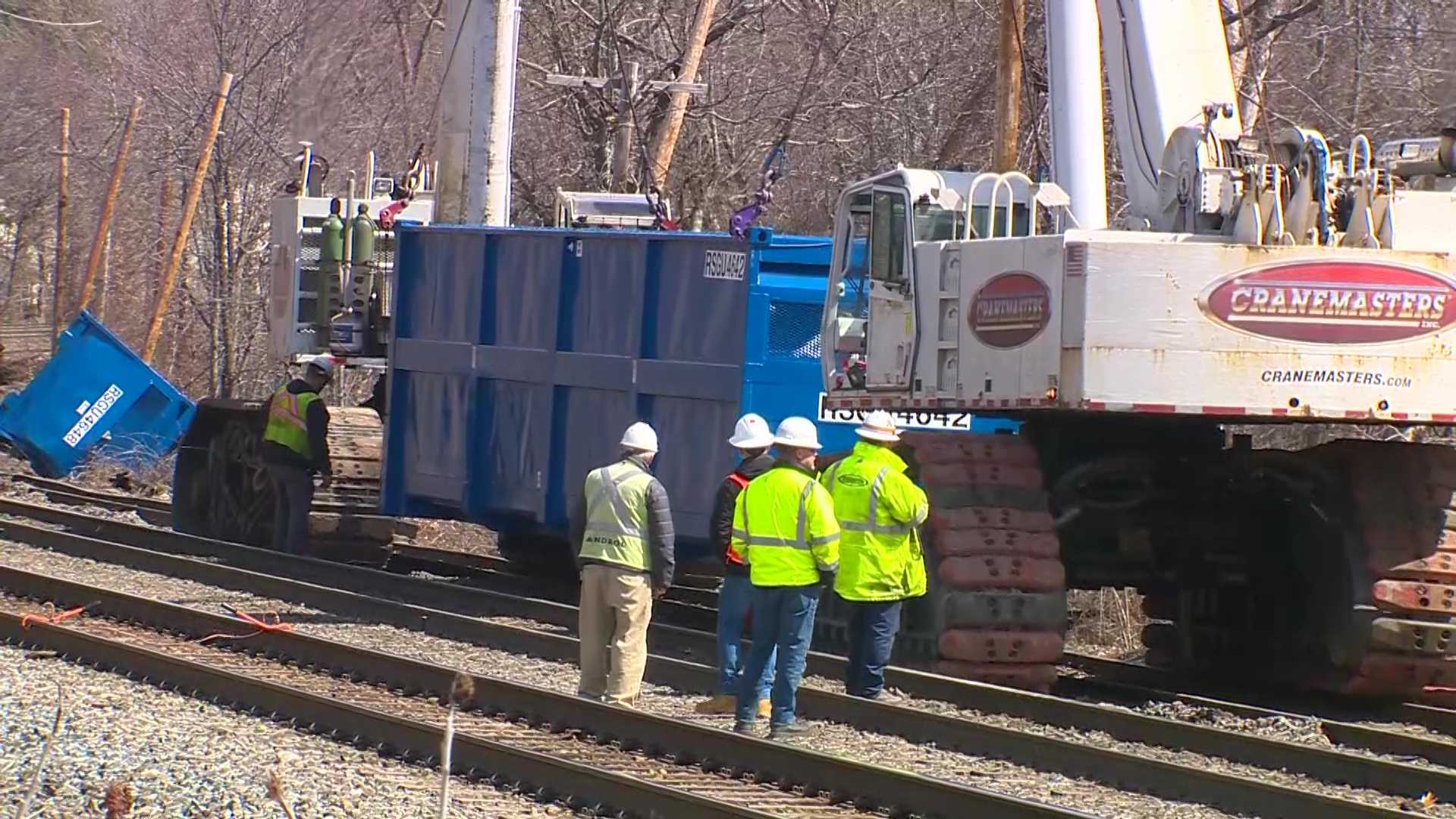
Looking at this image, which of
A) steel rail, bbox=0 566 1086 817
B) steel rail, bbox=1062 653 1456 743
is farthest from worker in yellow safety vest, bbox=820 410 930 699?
steel rail, bbox=1062 653 1456 743

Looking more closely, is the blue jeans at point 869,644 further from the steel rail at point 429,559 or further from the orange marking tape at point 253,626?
the steel rail at point 429,559

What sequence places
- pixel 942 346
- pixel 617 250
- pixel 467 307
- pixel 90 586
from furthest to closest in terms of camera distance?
pixel 467 307, pixel 617 250, pixel 90 586, pixel 942 346

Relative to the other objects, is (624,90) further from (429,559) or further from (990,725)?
(990,725)

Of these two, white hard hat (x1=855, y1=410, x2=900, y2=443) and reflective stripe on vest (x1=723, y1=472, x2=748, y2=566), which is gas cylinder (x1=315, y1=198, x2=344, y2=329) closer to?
reflective stripe on vest (x1=723, y1=472, x2=748, y2=566)

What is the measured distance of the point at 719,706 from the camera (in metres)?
11.8

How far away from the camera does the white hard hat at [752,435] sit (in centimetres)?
1192

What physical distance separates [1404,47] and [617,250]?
14.4 metres

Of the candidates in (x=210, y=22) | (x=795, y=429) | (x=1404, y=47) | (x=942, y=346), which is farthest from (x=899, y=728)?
(x=210, y=22)

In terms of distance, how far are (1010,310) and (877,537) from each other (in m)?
1.81

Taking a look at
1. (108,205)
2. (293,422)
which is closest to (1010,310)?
(293,422)

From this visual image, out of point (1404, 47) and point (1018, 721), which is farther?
point (1404, 47)

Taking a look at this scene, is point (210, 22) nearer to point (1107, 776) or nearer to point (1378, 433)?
point (1378, 433)

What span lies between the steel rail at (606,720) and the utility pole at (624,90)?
8.71m

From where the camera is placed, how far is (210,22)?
121ft
